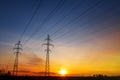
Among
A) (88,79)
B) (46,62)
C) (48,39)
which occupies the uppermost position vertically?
(48,39)

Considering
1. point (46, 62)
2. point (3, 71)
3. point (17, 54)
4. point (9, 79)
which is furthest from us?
point (3, 71)

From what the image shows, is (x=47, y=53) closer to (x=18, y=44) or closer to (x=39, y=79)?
(x=18, y=44)

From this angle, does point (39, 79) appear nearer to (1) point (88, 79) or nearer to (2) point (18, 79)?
(2) point (18, 79)

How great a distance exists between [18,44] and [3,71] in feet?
303

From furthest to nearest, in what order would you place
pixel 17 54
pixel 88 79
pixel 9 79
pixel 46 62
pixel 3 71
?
1. pixel 3 71
2. pixel 88 79
3. pixel 9 79
4. pixel 17 54
5. pixel 46 62

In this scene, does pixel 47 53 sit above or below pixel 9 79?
above

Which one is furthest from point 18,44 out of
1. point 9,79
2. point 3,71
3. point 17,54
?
point 3,71

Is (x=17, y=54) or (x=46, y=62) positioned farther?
(x=17, y=54)

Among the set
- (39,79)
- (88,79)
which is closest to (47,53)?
(39,79)

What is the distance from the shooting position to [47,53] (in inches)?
1753

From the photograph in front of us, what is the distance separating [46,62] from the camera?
144 ft

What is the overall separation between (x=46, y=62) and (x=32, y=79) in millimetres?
48113

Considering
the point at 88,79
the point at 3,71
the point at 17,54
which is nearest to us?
the point at 17,54

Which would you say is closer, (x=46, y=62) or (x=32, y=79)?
(x=46, y=62)
